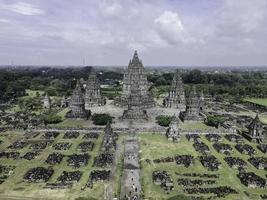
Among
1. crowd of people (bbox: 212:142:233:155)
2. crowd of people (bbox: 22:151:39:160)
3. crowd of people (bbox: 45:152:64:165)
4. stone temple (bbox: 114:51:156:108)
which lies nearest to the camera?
crowd of people (bbox: 45:152:64:165)

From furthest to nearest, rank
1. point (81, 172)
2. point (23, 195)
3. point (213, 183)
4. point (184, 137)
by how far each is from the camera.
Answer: point (184, 137) < point (81, 172) < point (213, 183) < point (23, 195)

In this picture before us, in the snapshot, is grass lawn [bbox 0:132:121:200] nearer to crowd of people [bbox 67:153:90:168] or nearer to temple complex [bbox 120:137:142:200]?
crowd of people [bbox 67:153:90:168]

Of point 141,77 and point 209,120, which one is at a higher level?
point 141,77

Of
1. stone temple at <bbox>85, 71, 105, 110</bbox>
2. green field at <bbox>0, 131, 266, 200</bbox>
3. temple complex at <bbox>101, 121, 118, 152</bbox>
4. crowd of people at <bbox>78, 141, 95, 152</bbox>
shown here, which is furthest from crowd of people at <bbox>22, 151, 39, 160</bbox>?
stone temple at <bbox>85, 71, 105, 110</bbox>

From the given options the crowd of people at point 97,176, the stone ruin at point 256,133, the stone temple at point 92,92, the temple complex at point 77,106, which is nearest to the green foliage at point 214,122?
the stone ruin at point 256,133

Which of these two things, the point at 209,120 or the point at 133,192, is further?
the point at 209,120

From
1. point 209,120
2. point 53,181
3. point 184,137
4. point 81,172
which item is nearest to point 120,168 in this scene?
point 81,172

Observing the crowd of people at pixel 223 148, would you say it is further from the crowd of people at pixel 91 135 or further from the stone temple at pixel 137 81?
the stone temple at pixel 137 81

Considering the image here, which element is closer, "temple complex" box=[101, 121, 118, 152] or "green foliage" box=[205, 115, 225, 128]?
"temple complex" box=[101, 121, 118, 152]

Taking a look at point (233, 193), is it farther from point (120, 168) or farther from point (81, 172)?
point (81, 172)
